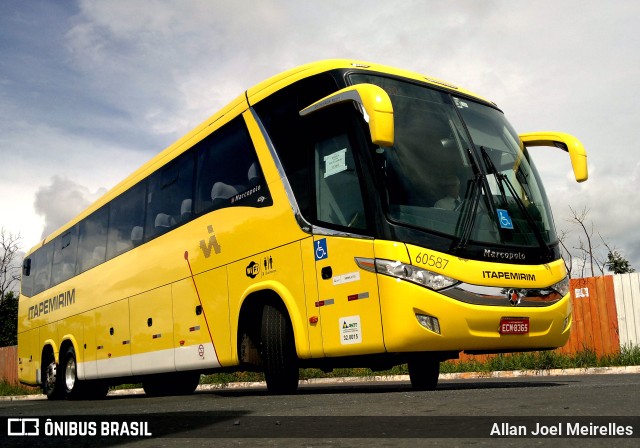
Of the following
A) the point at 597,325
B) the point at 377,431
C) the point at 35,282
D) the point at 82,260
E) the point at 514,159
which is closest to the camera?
the point at 377,431

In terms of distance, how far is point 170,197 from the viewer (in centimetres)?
1191

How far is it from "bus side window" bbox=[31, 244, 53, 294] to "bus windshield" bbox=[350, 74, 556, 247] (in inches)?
483

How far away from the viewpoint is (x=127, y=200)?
1384cm

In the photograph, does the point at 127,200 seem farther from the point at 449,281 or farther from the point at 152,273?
the point at 449,281

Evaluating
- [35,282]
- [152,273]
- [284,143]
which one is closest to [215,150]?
[284,143]

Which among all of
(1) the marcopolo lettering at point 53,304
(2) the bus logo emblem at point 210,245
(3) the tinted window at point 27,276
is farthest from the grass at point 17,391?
(2) the bus logo emblem at point 210,245

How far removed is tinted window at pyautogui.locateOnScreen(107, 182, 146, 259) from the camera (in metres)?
13.1

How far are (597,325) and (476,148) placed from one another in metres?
11.0

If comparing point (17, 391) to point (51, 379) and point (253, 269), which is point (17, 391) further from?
point (253, 269)

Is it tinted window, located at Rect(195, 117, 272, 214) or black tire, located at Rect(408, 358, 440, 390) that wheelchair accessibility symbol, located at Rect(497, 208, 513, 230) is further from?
tinted window, located at Rect(195, 117, 272, 214)

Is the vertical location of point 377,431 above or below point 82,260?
below

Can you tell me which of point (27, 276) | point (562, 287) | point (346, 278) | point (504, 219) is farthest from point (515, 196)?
point (27, 276)

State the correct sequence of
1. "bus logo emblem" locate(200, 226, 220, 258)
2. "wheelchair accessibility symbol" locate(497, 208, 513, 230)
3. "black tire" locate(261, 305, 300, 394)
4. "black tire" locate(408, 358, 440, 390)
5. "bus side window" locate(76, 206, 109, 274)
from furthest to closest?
1. "bus side window" locate(76, 206, 109, 274)
2. "bus logo emblem" locate(200, 226, 220, 258)
3. "black tire" locate(408, 358, 440, 390)
4. "black tire" locate(261, 305, 300, 394)
5. "wheelchair accessibility symbol" locate(497, 208, 513, 230)

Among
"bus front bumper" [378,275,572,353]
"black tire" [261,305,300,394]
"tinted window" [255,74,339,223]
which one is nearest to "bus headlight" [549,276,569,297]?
"bus front bumper" [378,275,572,353]
